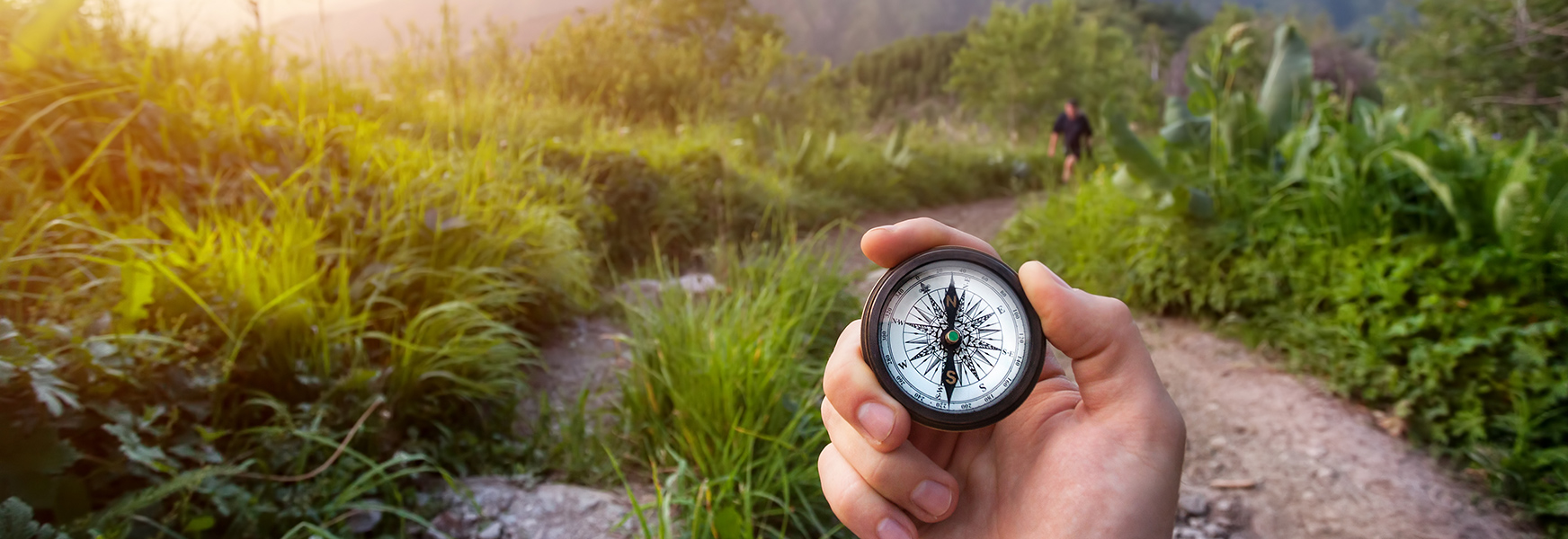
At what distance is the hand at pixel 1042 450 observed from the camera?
97 cm

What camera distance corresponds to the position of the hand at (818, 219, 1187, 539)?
97 cm

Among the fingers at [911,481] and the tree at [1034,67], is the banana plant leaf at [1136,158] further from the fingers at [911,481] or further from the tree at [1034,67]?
the tree at [1034,67]

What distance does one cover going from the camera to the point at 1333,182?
3529 millimetres

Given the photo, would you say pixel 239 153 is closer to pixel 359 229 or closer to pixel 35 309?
pixel 359 229

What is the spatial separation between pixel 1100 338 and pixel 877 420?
32 cm

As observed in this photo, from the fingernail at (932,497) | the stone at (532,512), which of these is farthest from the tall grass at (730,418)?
the fingernail at (932,497)

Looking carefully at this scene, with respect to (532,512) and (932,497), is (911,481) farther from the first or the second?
(532,512)

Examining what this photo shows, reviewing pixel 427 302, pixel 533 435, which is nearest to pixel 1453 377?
pixel 533 435

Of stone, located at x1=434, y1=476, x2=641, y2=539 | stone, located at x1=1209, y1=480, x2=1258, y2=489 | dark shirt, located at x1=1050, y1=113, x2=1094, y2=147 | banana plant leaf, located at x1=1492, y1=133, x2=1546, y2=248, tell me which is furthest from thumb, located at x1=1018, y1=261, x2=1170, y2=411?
dark shirt, located at x1=1050, y1=113, x2=1094, y2=147

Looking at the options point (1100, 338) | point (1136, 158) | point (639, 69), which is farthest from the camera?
→ point (639, 69)

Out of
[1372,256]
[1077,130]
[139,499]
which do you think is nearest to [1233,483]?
[1372,256]

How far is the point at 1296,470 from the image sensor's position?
2773 millimetres

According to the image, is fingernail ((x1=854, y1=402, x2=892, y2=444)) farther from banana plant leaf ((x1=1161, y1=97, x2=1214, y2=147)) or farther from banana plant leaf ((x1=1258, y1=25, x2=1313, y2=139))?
Answer: banana plant leaf ((x1=1258, y1=25, x2=1313, y2=139))

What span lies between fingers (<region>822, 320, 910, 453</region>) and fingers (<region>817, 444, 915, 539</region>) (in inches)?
3.7
